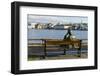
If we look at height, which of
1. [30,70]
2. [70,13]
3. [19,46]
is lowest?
[30,70]

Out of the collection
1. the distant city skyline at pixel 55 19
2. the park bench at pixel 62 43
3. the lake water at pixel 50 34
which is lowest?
the park bench at pixel 62 43

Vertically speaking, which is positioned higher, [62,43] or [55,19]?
[55,19]

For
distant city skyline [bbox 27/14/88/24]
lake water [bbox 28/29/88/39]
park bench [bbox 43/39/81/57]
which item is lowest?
park bench [bbox 43/39/81/57]

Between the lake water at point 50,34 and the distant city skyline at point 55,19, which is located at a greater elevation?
the distant city skyline at point 55,19

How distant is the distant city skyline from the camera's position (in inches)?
42.7

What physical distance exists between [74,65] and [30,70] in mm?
213

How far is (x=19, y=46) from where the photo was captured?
1.04m

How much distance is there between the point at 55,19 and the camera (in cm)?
112

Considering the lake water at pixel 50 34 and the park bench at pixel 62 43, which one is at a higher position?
the lake water at pixel 50 34

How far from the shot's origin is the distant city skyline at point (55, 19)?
1084 millimetres

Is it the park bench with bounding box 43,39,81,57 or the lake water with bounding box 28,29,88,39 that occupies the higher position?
the lake water with bounding box 28,29,88,39

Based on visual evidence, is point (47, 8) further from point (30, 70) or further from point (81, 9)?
point (30, 70)
